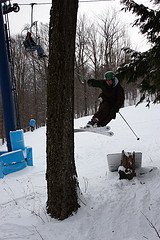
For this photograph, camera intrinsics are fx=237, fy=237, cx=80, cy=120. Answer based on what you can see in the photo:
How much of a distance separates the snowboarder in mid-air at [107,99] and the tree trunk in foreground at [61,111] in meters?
2.46

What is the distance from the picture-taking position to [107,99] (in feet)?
21.1

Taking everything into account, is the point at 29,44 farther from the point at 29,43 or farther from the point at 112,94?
the point at 112,94

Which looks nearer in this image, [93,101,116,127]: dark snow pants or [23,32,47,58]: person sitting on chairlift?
[93,101,116,127]: dark snow pants

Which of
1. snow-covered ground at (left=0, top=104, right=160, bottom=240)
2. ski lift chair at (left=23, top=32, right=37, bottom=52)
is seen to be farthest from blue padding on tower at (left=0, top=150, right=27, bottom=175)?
ski lift chair at (left=23, top=32, right=37, bottom=52)

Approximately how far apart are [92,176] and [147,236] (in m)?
2.92

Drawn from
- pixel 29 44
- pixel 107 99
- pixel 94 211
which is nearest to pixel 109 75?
pixel 107 99

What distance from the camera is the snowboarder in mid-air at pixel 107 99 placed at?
238 inches

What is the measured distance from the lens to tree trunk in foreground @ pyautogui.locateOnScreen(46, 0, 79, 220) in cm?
340

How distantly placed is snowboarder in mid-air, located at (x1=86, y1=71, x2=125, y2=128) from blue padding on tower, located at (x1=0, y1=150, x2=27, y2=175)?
277 cm

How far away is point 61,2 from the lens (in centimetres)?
333

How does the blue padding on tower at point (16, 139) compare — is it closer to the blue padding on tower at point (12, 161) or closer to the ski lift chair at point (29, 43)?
the blue padding on tower at point (12, 161)

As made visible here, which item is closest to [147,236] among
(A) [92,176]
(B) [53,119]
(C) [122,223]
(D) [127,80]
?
(C) [122,223]

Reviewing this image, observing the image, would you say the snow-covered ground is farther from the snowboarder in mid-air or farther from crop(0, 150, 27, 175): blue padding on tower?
the snowboarder in mid-air

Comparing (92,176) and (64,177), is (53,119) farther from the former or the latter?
(92,176)
